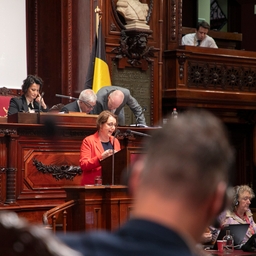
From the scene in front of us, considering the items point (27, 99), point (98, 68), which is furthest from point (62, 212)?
point (98, 68)

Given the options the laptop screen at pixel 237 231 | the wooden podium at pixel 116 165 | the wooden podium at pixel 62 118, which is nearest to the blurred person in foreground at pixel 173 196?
the wooden podium at pixel 116 165

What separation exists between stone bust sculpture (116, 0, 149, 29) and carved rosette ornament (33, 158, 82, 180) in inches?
135

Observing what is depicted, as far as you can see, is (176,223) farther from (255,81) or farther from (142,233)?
(255,81)

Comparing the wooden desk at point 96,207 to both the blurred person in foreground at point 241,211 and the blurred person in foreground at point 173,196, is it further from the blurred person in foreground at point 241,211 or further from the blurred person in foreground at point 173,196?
the blurred person in foreground at point 173,196

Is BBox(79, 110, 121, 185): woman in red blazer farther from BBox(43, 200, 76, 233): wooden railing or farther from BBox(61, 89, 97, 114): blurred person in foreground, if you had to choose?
BBox(61, 89, 97, 114): blurred person in foreground

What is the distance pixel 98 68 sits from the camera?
10.2 metres

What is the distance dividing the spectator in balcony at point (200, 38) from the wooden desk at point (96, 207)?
5.80 metres

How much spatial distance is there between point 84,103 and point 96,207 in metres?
2.01

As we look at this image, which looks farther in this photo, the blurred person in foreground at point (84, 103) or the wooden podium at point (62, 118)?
the blurred person in foreground at point (84, 103)

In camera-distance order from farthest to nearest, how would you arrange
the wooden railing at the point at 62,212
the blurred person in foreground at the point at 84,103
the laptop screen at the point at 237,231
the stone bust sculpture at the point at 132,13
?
1. the stone bust sculpture at the point at 132,13
2. the blurred person in foreground at the point at 84,103
3. the laptop screen at the point at 237,231
4. the wooden railing at the point at 62,212

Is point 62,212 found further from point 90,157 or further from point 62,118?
point 62,118

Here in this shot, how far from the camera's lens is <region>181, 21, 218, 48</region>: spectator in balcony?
12016mm

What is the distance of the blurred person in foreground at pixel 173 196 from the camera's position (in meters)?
1.07

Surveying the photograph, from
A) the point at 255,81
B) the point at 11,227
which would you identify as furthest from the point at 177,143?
the point at 255,81
